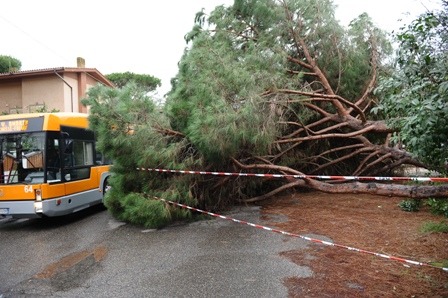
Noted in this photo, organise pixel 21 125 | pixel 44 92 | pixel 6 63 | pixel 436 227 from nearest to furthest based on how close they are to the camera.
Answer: pixel 436 227, pixel 21 125, pixel 44 92, pixel 6 63

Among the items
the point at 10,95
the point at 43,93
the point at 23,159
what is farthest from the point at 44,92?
the point at 23,159

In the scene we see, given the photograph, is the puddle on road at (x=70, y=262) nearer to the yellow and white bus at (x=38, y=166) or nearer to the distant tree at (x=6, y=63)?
the yellow and white bus at (x=38, y=166)

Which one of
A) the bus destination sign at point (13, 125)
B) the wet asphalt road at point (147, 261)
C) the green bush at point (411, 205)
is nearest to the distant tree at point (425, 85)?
the wet asphalt road at point (147, 261)

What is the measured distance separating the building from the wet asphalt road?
1483cm

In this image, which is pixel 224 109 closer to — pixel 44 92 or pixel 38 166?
pixel 38 166

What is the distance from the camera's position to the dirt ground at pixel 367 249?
3.59 meters

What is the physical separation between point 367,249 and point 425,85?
8.92 feet

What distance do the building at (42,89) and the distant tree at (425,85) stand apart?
1951 centimetres

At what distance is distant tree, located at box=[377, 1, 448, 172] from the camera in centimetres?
283

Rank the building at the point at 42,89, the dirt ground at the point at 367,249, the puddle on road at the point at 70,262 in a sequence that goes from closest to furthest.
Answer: the dirt ground at the point at 367,249
the puddle on road at the point at 70,262
the building at the point at 42,89

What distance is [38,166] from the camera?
22.7ft

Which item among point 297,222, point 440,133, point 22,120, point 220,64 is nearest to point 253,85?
point 220,64

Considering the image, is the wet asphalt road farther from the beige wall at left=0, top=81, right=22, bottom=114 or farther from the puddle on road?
the beige wall at left=0, top=81, right=22, bottom=114

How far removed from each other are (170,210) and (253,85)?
9.78 feet
